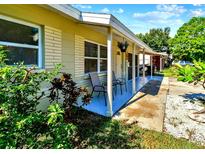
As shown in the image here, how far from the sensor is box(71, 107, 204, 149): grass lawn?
4688 millimetres

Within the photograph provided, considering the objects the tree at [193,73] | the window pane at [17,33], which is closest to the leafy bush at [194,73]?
the tree at [193,73]

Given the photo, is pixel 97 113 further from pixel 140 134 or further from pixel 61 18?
pixel 61 18

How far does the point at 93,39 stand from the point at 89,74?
1.62 meters

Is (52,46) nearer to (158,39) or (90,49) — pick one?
(90,49)

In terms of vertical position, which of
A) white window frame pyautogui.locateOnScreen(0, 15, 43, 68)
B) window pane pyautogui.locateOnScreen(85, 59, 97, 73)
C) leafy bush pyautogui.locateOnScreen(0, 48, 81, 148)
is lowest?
leafy bush pyautogui.locateOnScreen(0, 48, 81, 148)

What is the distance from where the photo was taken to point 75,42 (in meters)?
7.63

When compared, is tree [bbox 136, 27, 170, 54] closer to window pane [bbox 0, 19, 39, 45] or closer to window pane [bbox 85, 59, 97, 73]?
window pane [bbox 85, 59, 97, 73]

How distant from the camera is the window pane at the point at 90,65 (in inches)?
351

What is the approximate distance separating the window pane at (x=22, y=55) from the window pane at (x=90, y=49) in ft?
11.5

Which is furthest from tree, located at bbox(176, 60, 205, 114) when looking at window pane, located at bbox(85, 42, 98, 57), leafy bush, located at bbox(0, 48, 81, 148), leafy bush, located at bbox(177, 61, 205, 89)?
leafy bush, located at bbox(0, 48, 81, 148)

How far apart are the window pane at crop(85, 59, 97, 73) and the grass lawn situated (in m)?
3.15

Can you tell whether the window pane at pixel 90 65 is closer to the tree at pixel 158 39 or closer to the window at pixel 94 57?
the window at pixel 94 57

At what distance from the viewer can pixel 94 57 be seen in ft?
32.1

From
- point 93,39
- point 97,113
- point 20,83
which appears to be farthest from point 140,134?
point 93,39
